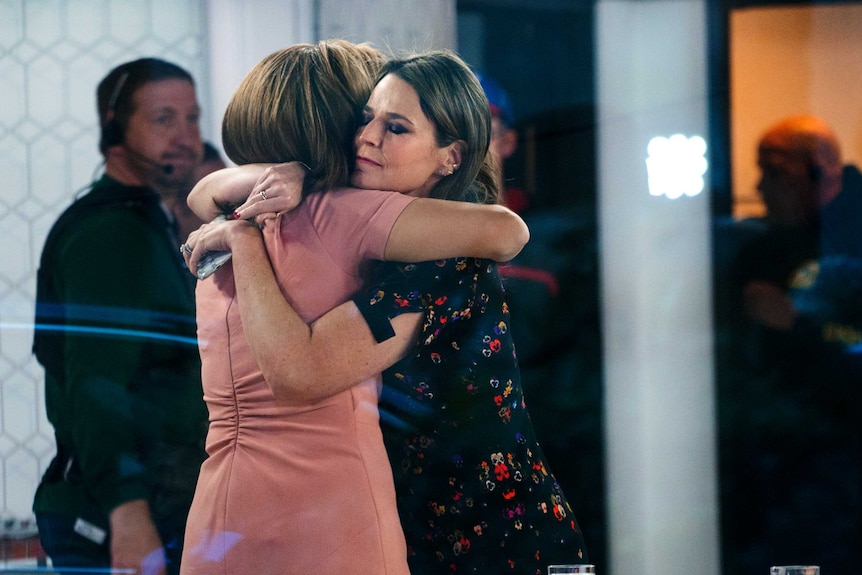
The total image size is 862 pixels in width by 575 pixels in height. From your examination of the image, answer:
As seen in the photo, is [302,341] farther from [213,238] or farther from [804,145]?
[804,145]

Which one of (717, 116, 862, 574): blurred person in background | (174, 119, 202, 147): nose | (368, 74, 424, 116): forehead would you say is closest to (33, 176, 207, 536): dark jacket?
(174, 119, 202, 147): nose

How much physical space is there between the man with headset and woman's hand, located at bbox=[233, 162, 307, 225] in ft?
0.46

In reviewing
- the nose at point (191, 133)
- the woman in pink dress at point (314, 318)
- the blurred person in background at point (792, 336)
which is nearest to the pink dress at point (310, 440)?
the woman in pink dress at point (314, 318)

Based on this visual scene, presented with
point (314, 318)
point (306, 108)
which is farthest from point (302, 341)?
point (306, 108)

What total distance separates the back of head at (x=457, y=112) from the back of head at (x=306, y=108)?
7cm

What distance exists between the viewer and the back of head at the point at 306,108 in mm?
1364

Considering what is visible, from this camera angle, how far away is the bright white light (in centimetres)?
143

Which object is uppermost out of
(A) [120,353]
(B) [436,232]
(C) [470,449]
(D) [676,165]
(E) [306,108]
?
(E) [306,108]

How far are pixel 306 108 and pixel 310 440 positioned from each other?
0.57 meters

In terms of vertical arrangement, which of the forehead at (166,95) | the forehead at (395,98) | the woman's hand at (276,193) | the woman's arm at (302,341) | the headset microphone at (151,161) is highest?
the forehead at (166,95)

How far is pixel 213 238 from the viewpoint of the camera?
4.63 feet

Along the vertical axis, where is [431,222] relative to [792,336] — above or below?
above

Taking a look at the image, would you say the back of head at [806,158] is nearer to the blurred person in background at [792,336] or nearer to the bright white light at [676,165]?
the blurred person in background at [792,336]

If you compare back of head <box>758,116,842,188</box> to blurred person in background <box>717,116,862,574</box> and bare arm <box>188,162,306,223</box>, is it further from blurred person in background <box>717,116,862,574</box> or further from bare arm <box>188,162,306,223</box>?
bare arm <box>188,162,306,223</box>
